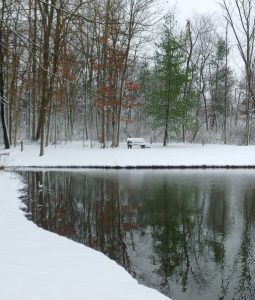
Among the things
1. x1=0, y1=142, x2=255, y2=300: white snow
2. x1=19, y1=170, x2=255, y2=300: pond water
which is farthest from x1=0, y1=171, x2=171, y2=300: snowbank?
x1=19, y1=170, x2=255, y2=300: pond water

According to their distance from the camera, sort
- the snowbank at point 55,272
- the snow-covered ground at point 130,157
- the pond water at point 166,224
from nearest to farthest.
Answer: the snowbank at point 55,272
the pond water at point 166,224
the snow-covered ground at point 130,157

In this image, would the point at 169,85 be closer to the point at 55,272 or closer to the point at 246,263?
the point at 246,263

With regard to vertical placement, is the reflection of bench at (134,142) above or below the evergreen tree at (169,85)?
below

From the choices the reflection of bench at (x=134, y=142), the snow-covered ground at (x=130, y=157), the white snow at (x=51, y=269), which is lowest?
the white snow at (x=51, y=269)

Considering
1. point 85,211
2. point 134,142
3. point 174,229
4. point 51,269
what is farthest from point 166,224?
point 134,142

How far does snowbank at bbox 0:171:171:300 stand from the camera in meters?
5.36

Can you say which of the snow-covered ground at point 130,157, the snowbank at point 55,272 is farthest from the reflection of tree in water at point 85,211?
the snow-covered ground at point 130,157

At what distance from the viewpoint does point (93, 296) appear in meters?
5.34

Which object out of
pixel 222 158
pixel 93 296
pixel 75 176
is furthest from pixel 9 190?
pixel 222 158

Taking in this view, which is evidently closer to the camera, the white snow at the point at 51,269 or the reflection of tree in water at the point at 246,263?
the white snow at the point at 51,269

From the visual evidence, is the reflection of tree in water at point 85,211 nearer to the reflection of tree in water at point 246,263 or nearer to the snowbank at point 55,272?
the snowbank at point 55,272

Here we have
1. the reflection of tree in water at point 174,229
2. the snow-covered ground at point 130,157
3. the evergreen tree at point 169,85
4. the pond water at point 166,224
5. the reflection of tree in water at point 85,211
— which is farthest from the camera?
the evergreen tree at point 169,85

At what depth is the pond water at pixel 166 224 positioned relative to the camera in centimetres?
717

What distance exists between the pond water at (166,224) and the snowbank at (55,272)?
0.75 meters
